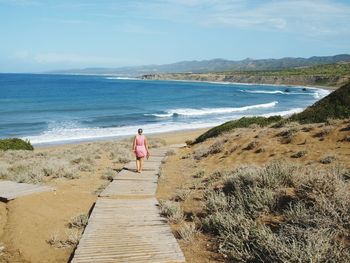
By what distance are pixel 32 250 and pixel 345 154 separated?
8191 mm

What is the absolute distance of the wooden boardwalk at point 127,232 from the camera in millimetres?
5719

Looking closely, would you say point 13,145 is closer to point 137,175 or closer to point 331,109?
point 137,175

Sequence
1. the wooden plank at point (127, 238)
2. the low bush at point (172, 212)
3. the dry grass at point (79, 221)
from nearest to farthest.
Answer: the wooden plank at point (127, 238) → the low bush at point (172, 212) → the dry grass at point (79, 221)

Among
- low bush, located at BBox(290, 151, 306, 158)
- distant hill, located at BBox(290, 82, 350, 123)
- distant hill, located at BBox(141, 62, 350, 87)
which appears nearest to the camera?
low bush, located at BBox(290, 151, 306, 158)

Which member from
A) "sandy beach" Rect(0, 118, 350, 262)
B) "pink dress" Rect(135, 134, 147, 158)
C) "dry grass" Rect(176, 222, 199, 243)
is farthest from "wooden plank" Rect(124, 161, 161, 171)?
"dry grass" Rect(176, 222, 199, 243)

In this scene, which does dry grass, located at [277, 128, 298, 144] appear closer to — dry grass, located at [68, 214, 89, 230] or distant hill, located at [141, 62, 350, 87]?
dry grass, located at [68, 214, 89, 230]

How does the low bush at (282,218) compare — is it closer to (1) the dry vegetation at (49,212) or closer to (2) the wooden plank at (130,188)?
(2) the wooden plank at (130,188)

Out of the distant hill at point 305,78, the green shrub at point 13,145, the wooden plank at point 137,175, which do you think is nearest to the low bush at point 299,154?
the wooden plank at point 137,175

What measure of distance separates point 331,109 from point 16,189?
42.1ft

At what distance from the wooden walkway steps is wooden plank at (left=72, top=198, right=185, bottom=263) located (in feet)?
8.43

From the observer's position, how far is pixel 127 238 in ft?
21.0

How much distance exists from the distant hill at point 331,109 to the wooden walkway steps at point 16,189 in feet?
37.7

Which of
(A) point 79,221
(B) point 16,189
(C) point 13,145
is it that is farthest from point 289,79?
(A) point 79,221

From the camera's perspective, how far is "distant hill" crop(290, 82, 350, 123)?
1678 cm
